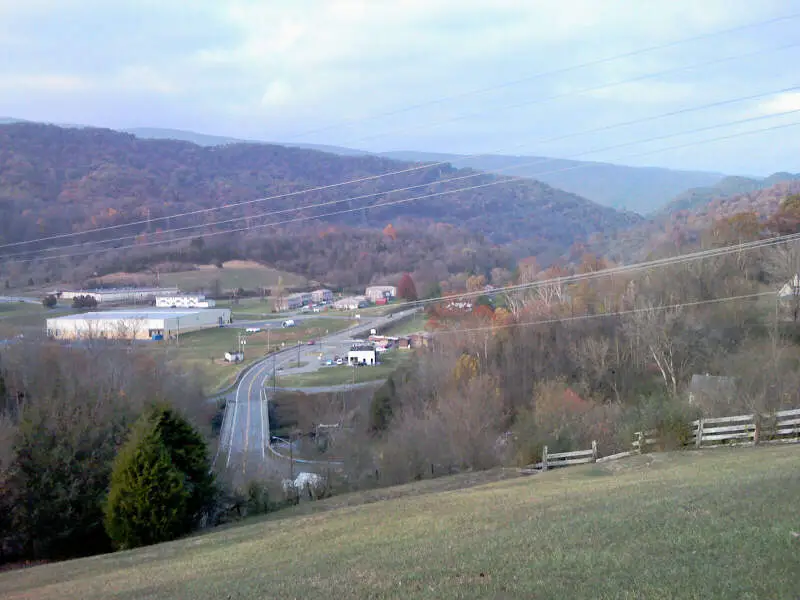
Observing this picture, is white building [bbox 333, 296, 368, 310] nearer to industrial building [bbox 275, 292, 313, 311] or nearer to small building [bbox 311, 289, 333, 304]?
small building [bbox 311, 289, 333, 304]

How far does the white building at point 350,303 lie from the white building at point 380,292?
0.49m

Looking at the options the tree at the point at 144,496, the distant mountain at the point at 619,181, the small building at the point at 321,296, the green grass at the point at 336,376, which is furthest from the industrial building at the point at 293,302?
the distant mountain at the point at 619,181

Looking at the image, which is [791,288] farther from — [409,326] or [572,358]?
[409,326]

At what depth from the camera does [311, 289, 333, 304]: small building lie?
44938mm

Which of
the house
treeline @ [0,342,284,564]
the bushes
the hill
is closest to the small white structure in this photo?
the house

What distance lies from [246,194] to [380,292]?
2525 centimetres

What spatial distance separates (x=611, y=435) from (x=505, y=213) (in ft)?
179

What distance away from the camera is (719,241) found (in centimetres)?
3988

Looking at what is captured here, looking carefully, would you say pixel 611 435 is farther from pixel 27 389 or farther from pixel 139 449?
pixel 27 389

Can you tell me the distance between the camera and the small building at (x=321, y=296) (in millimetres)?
44938

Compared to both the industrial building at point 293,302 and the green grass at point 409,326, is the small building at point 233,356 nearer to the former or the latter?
the industrial building at point 293,302

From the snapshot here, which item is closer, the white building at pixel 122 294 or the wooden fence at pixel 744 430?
the wooden fence at pixel 744 430

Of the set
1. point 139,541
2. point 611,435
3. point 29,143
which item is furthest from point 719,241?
point 29,143

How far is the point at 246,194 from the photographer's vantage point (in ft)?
214
